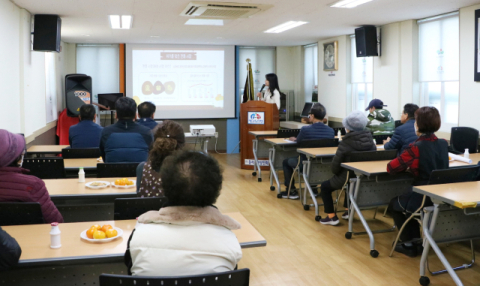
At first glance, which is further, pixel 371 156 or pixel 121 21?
pixel 121 21

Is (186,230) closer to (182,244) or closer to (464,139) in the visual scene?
(182,244)

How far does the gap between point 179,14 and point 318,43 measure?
4584 mm

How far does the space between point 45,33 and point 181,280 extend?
582 cm

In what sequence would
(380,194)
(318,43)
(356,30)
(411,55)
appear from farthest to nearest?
(318,43)
(356,30)
(411,55)
(380,194)

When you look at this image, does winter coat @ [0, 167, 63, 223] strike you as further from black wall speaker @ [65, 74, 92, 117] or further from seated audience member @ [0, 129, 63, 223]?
Answer: black wall speaker @ [65, 74, 92, 117]

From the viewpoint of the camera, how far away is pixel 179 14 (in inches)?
245

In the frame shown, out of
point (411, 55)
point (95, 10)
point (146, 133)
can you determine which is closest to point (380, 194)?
point (146, 133)

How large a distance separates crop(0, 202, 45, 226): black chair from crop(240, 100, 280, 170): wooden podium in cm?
606

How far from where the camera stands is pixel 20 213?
2398 mm

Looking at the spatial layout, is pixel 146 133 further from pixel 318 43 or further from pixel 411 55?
pixel 318 43

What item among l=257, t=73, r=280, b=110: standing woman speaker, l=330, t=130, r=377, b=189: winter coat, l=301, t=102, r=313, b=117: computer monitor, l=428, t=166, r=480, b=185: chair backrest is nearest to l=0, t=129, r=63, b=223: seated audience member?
l=428, t=166, r=480, b=185: chair backrest

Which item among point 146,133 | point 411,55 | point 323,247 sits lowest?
point 323,247

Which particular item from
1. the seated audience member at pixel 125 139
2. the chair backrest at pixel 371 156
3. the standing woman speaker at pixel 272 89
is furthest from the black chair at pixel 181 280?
the standing woman speaker at pixel 272 89

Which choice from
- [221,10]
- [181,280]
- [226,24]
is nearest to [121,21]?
[226,24]
